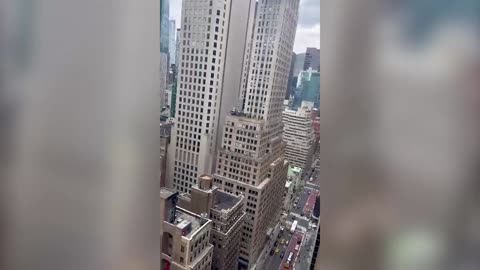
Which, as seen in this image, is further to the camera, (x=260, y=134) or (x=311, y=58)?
(x=260, y=134)

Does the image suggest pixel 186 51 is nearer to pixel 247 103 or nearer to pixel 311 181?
pixel 247 103

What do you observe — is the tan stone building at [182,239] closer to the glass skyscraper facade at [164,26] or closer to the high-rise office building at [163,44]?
the high-rise office building at [163,44]

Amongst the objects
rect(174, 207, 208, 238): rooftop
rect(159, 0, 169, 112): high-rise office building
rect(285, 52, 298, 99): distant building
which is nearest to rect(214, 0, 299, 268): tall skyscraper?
rect(285, 52, 298, 99): distant building
